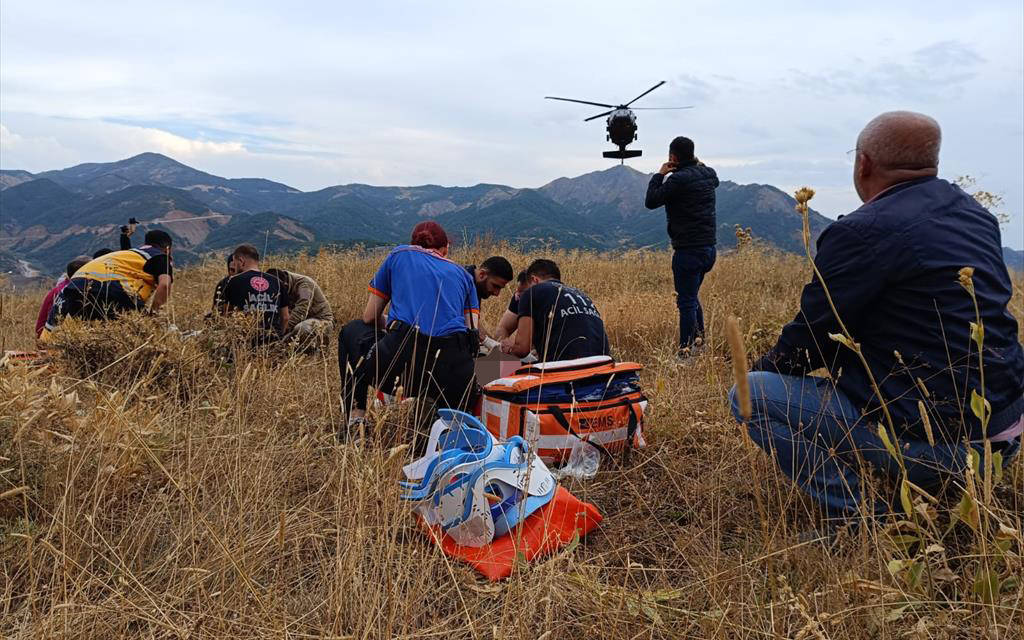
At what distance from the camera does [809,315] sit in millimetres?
1979

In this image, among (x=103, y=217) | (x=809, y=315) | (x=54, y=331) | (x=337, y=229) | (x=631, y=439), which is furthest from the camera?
(x=337, y=229)

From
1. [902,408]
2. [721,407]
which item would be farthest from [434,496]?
[721,407]

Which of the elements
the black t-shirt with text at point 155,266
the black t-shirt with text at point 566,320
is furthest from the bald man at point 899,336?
the black t-shirt with text at point 155,266

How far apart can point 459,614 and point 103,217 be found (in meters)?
172

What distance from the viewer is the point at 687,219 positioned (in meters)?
5.22

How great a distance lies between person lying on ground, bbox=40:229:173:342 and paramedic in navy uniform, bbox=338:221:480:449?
2045mm

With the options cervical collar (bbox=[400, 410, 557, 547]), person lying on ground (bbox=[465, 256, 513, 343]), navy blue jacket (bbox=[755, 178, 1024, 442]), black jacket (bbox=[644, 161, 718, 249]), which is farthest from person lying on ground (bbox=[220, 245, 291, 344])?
navy blue jacket (bbox=[755, 178, 1024, 442])

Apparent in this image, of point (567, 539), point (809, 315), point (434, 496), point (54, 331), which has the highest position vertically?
point (809, 315)

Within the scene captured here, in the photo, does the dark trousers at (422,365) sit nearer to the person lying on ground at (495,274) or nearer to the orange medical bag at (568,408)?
the orange medical bag at (568,408)

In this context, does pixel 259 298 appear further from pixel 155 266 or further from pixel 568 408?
pixel 568 408

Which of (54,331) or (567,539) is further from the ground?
(54,331)

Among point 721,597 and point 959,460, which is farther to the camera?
point 959,460

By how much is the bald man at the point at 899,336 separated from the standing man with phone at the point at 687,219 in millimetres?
3091

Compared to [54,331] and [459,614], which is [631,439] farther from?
[54,331]
